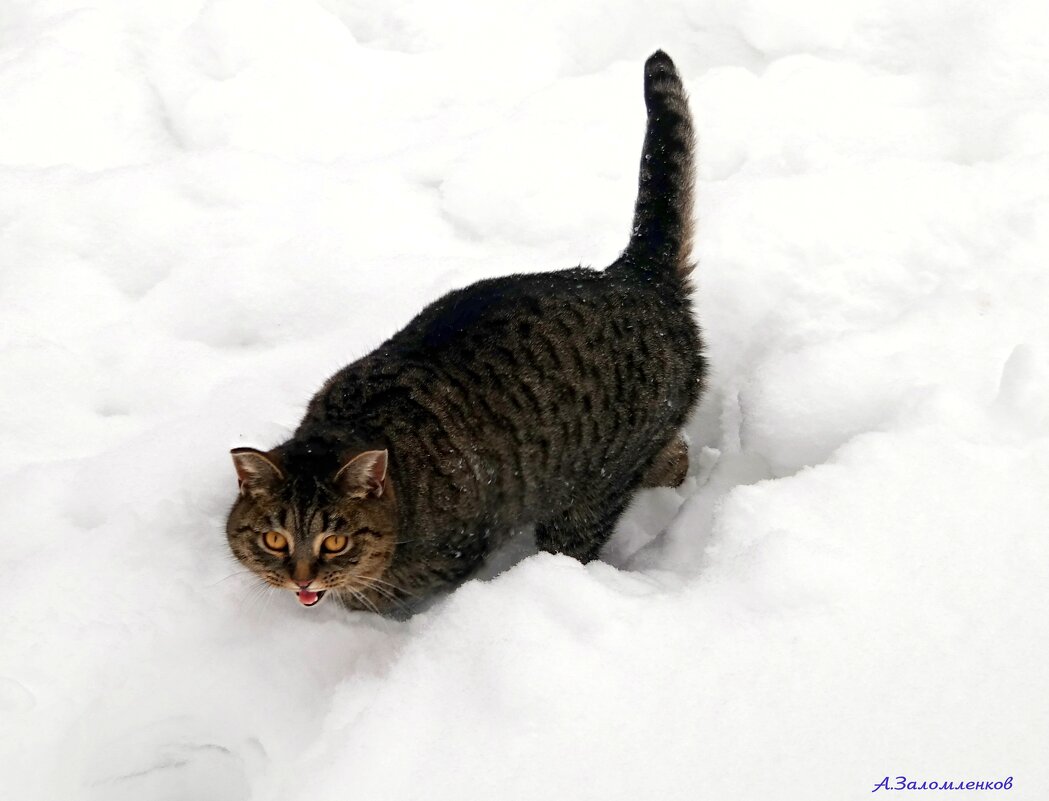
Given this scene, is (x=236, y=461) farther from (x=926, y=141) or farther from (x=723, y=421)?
(x=926, y=141)

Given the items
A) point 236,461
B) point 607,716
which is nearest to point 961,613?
point 607,716

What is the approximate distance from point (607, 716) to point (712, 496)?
1082 mm

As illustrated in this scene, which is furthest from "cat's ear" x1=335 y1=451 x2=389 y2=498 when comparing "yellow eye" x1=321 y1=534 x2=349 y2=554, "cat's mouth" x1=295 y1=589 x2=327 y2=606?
"cat's mouth" x1=295 y1=589 x2=327 y2=606

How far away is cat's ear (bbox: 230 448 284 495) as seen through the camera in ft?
7.06

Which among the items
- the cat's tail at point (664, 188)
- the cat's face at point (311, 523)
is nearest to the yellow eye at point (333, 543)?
the cat's face at point (311, 523)

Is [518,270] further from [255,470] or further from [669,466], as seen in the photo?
[255,470]

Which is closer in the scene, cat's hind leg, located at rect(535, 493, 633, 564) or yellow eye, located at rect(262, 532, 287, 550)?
yellow eye, located at rect(262, 532, 287, 550)

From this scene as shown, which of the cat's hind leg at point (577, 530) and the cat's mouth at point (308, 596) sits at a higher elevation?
the cat's mouth at point (308, 596)

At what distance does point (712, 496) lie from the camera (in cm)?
289

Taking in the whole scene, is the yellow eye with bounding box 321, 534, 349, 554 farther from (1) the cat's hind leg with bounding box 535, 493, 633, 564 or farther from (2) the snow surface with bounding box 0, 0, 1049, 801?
(1) the cat's hind leg with bounding box 535, 493, 633, 564

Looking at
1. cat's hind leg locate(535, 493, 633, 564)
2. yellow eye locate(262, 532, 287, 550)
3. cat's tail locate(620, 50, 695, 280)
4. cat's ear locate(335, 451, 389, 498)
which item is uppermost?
cat's tail locate(620, 50, 695, 280)

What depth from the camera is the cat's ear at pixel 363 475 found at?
86.5 inches

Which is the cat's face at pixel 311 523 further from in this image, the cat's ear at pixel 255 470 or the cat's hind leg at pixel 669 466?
the cat's hind leg at pixel 669 466

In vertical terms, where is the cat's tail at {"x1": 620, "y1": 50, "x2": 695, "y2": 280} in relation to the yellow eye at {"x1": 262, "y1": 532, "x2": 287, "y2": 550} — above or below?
above
